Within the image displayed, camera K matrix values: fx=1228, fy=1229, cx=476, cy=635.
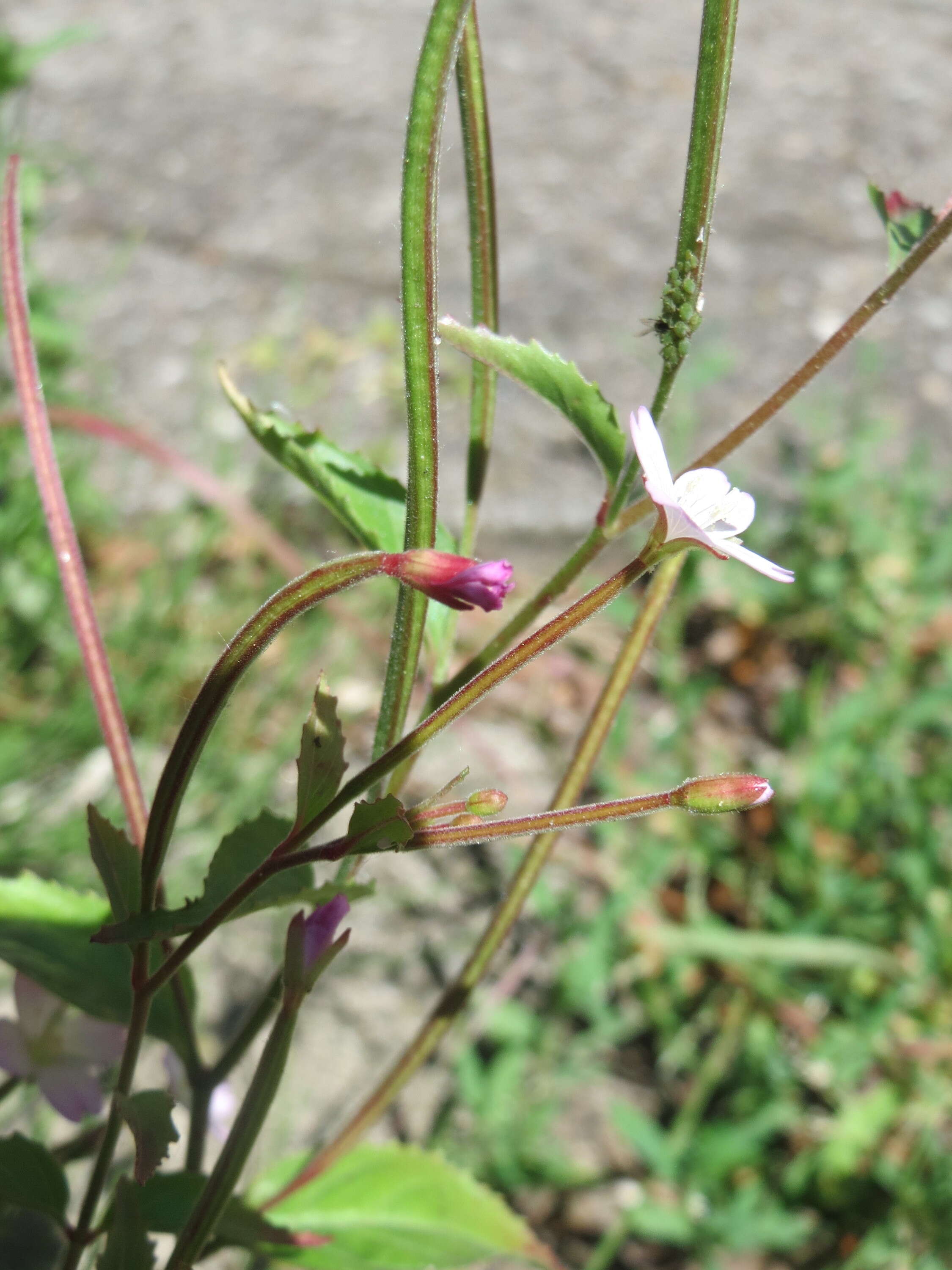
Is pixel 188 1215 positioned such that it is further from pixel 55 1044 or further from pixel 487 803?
pixel 487 803

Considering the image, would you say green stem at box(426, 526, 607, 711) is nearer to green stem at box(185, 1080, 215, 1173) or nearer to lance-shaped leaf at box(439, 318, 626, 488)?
lance-shaped leaf at box(439, 318, 626, 488)

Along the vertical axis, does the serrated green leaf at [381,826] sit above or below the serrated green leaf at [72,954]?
above

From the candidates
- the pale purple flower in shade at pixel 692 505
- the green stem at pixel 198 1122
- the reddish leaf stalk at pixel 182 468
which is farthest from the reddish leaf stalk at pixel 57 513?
the reddish leaf stalk at pixel 182 468

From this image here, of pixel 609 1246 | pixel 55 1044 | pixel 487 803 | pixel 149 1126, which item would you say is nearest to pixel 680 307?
pixel 487 803

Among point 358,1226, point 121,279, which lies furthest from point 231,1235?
point 121,279

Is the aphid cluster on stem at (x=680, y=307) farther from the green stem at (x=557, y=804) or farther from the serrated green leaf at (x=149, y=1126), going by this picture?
the serrated green leaf at (x=149, y=1126)

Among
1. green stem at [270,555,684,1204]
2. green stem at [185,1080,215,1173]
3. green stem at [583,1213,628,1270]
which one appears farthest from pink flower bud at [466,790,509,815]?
green stem at [583,1213,628,1270]
